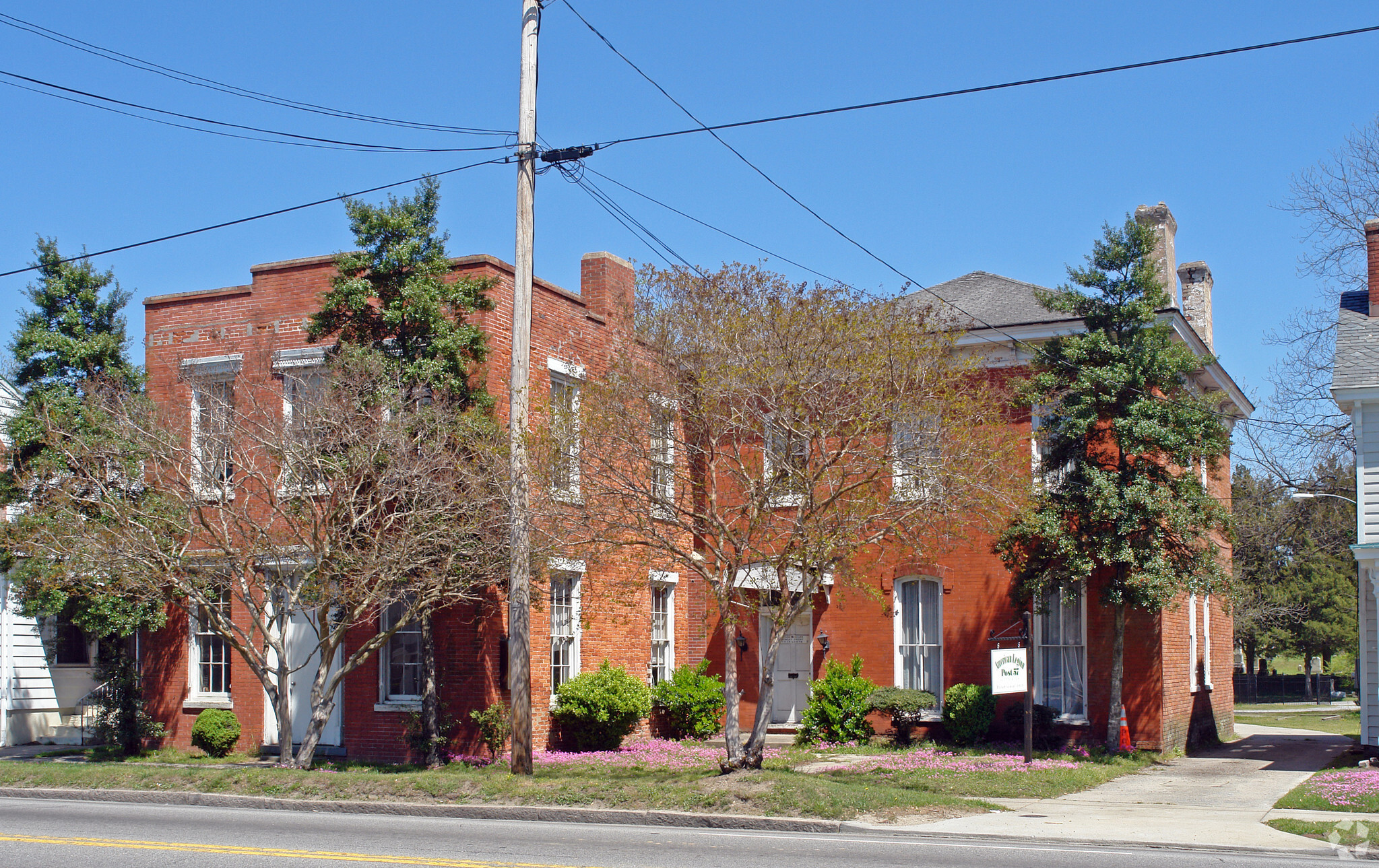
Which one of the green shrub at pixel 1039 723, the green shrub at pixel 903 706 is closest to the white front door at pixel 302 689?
the green shrub at pixel 903 706

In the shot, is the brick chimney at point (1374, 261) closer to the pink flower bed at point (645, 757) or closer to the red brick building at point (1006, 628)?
the red brick building at point (1006, 628)

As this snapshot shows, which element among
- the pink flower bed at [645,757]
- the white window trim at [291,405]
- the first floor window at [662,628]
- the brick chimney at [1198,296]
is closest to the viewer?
the white window trim at [291,405]

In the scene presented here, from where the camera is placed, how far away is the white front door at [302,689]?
1998 centimetres

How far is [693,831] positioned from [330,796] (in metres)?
4.74

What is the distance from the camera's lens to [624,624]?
1845 cm

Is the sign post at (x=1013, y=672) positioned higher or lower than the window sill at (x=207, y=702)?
higher

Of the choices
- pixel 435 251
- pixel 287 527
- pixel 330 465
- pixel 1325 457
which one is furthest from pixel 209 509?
pixel 1325 457

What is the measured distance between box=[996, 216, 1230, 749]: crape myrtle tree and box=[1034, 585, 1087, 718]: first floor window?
0.97 metres

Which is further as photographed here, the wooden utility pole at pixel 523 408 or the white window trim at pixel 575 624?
the white window trim at pixel 575 624

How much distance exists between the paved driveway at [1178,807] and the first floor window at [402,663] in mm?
9398

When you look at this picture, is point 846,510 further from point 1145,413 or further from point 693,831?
point 1145,413

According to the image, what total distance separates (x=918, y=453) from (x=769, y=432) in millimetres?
1871

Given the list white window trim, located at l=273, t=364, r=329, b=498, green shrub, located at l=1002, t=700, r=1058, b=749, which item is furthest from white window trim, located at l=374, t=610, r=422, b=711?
green shrub, located at l=1002, t=700, r=1058, b=749

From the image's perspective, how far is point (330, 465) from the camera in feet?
53.0
